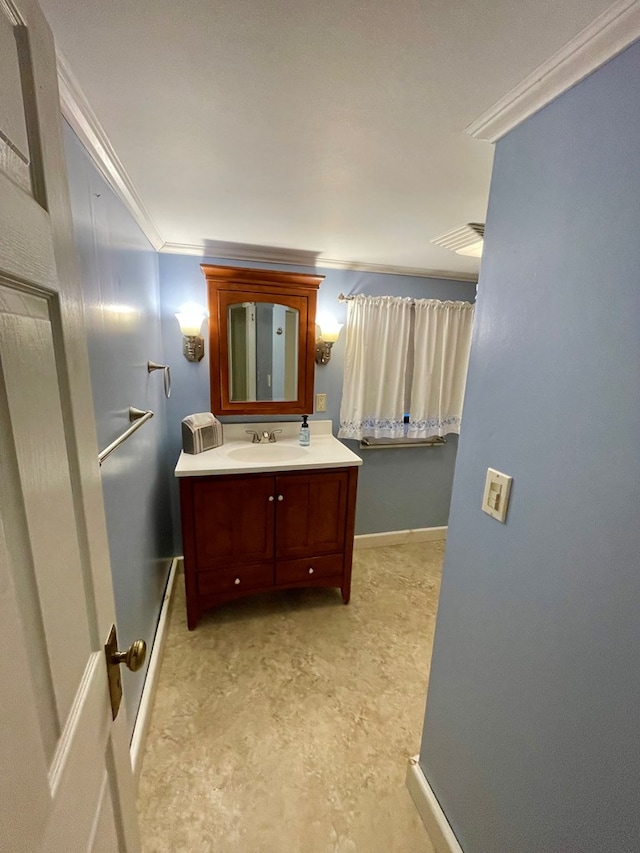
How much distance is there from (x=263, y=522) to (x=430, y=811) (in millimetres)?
1230

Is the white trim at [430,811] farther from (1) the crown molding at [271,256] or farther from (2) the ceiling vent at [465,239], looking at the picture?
(1) the crown molding at [271,256]

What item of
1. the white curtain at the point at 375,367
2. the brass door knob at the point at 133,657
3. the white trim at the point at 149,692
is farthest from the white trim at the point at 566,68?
the white trim at the point at 149,692

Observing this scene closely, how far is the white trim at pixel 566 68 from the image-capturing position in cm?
54

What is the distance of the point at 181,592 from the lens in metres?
2.15

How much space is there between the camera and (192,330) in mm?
1953

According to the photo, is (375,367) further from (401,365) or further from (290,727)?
(290,727)

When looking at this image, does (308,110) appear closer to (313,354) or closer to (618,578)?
(618,578)

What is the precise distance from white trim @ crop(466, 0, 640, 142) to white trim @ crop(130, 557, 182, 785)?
6.20 feet

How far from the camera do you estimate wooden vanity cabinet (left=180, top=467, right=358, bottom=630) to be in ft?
5.74

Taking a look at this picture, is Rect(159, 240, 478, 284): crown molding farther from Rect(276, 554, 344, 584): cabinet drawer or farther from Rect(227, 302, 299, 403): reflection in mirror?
Rect(276, 554, 344, 584): cabinet drawer

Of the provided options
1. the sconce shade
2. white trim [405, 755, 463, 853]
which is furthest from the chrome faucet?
white trim [405, 755, 463, 853]

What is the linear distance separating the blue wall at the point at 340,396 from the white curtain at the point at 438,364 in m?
0.16

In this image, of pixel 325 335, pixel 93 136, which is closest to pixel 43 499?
pixel 93 136

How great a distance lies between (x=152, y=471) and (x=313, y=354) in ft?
3.87
